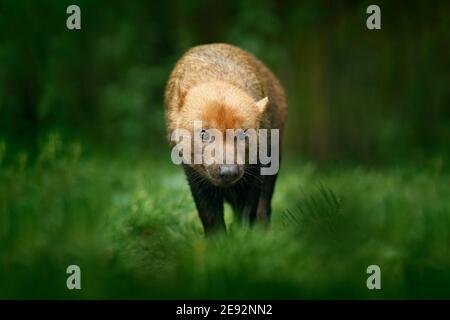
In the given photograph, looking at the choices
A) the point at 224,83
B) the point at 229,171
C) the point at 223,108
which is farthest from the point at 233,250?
the point at 224,83

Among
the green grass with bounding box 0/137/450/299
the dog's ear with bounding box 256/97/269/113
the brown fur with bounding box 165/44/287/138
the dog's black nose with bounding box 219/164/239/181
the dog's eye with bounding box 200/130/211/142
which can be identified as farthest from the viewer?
the dog's ear with bounding box 256/97/269/113

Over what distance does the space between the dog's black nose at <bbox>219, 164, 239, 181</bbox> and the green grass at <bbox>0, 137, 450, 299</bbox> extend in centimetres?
34

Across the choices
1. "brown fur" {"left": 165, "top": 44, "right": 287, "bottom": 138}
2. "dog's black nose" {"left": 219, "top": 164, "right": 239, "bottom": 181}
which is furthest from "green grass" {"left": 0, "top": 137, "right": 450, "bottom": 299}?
"brown fur" {"left": 165, "top": 44, "right": 287, "bottom": 138}

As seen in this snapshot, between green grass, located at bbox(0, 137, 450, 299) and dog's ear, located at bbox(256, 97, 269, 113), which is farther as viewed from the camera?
dog's ear, located at bbox(256, 97, 269, 113)

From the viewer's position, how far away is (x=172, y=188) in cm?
640

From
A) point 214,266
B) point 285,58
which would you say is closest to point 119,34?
point 285,58

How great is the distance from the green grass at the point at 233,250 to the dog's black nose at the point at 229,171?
337mm

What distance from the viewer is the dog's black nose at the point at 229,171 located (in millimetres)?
3883

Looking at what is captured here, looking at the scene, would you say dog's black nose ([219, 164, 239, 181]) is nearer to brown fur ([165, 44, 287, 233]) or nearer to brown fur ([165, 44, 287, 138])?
brown fur ([165, 44, 287, 233])

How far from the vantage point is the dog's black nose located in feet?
12.7

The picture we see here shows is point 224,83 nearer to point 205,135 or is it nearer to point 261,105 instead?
point 261,105

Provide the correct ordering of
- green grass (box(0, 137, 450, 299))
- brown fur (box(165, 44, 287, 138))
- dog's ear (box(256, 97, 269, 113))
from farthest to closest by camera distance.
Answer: dog's ear (box(256, 97, 269, 113)) < brown fur (box(165, 44, 287, 138)) < green grass (box(0, 137, 450, 299))

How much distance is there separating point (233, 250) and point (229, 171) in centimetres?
50
